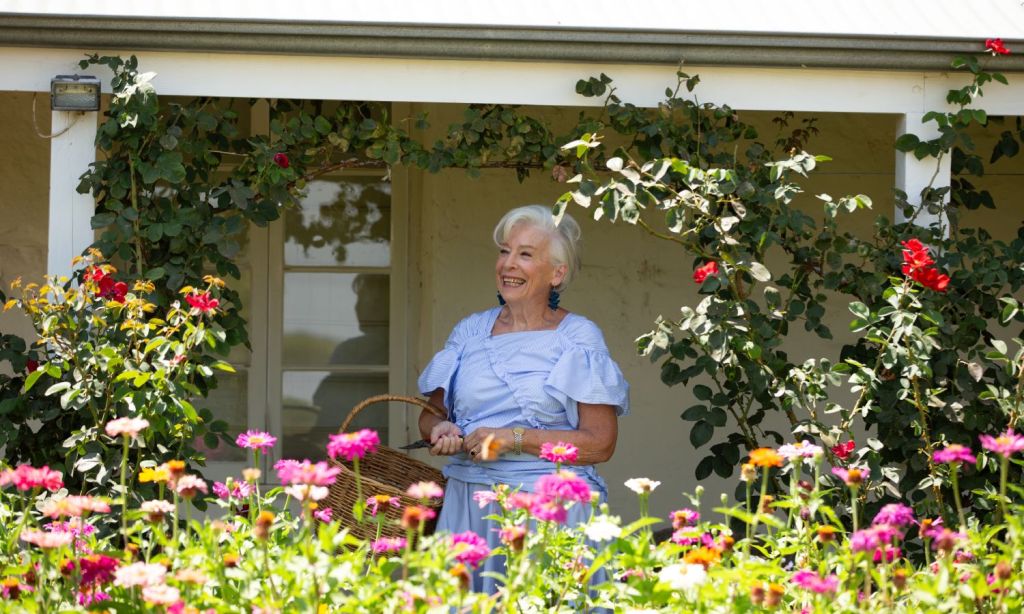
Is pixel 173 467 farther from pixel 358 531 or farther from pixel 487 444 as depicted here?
pixel 358 531

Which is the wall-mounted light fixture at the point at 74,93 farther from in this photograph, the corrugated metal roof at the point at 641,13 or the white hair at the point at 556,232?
the white hair at the point at 556,232

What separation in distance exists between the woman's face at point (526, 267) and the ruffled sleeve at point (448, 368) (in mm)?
179

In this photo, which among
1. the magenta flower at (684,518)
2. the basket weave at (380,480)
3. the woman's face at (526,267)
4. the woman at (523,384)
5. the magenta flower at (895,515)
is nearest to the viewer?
the magenta flower at (895,515)

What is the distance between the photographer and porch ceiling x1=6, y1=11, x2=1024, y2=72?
3.41 m

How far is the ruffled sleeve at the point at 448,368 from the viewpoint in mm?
3436

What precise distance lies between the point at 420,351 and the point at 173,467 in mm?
2840

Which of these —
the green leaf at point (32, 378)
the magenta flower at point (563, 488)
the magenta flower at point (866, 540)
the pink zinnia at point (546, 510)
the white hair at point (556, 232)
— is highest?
the white hair at point (556, 232)

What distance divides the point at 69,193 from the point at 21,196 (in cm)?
142

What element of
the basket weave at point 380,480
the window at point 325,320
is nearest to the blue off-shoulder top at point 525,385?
the basket weave at point 380,480

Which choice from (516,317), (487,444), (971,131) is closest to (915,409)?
(516,317)

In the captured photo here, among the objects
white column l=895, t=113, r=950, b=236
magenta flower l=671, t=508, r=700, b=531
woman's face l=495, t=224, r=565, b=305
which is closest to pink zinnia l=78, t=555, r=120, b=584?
magenta flower l=671, t=508, r=700, b=531

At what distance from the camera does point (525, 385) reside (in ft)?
10.8

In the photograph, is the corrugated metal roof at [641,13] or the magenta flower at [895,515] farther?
the corrugated metal roof at [641,13]

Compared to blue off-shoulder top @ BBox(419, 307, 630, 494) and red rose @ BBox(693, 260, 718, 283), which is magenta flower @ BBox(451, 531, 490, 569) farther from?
red rose @ BBox(693, 260, 718, 283)
